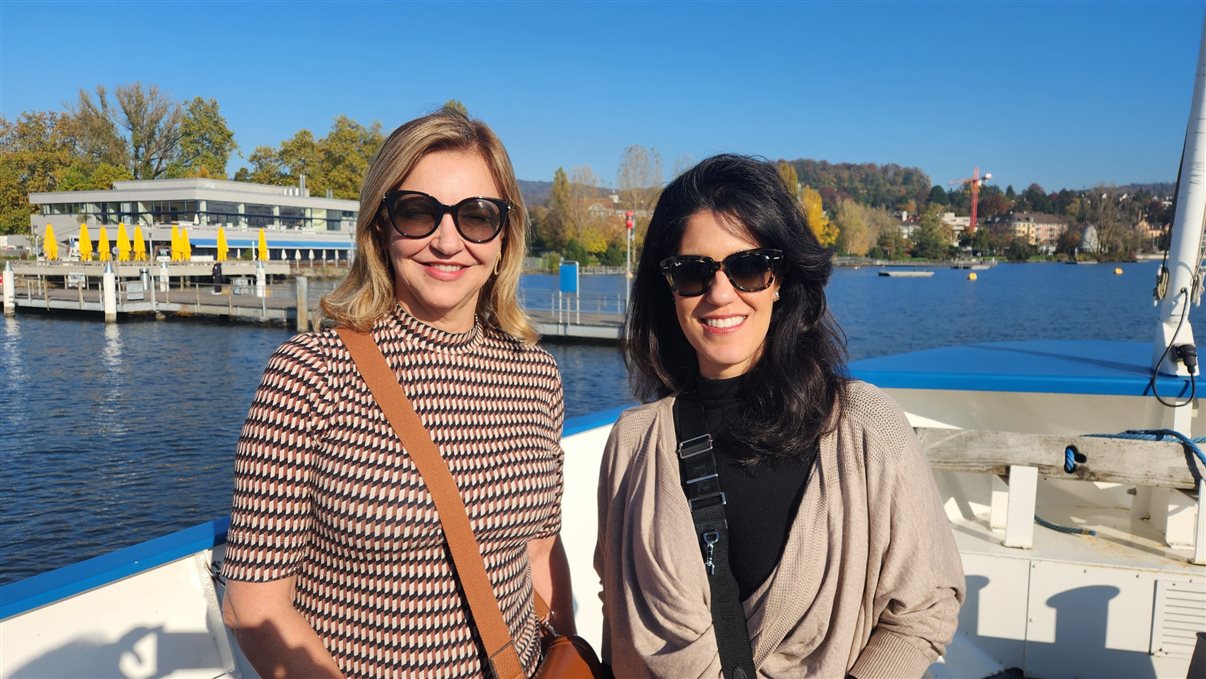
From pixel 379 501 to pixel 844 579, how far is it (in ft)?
2.72

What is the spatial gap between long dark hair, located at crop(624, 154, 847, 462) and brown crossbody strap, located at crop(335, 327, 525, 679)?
0.55 m

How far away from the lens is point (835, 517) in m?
1.48

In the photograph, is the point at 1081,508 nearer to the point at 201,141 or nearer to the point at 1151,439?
the point at 1151,439

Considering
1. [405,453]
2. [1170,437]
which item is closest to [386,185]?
[405,453]

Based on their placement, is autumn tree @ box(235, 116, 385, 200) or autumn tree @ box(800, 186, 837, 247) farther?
autumn tree @ box(235, 116, 385, 200)

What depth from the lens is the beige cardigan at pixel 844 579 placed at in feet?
4.77

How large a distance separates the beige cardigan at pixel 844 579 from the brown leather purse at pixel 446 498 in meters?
0.26

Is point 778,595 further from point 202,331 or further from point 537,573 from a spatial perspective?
point 202,331

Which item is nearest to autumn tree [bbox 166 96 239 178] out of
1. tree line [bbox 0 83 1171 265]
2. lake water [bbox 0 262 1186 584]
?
tree line [bbox 0 83 1171 265]

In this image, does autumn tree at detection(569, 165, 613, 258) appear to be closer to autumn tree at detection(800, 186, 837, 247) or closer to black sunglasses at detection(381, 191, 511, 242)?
autumn tree at detection(800, 186, 837, 247)

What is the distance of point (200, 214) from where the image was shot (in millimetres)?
56281

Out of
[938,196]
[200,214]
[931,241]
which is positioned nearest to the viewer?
[200,214]

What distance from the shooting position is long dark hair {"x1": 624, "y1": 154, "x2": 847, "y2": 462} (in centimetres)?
158

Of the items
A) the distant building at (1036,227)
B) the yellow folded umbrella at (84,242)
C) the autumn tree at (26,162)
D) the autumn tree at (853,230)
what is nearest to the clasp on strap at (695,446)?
the yellow folded umbrella at (84,242)
